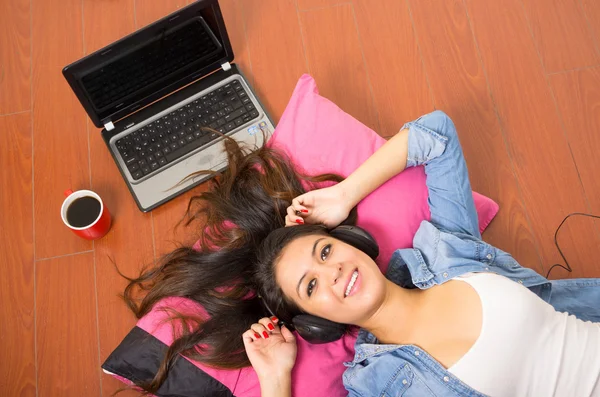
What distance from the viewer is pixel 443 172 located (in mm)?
1483

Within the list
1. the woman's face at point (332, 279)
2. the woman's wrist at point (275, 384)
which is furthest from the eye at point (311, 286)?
the woman's wrist at point (275, 384)

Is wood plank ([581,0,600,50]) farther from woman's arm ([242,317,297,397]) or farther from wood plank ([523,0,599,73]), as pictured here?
woman's arm ([242,317,297,397])

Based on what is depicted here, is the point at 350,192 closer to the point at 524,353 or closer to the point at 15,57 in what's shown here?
the point at 524,353

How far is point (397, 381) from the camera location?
137 cm

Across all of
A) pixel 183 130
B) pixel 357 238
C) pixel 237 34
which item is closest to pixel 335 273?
pixel 357 238

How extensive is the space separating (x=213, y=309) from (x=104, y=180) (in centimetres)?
65

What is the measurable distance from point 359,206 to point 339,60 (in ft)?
2.19

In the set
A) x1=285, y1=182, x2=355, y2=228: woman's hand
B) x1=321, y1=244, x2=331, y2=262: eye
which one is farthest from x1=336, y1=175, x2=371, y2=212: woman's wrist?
x1=321, y1=244, x2=331, y2=262: eye

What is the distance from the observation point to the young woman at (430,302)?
4.17 ft

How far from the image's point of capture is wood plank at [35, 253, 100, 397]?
1621 mm

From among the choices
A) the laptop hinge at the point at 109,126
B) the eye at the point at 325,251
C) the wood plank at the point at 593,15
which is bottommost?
the eye at the point at 325,251

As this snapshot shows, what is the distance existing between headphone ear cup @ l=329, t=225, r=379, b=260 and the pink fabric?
0.54 feet

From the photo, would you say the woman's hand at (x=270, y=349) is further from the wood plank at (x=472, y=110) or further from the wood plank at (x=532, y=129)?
the wood plank at (x=532, y=129)

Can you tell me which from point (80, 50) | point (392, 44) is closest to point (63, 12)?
point (80, 50)
